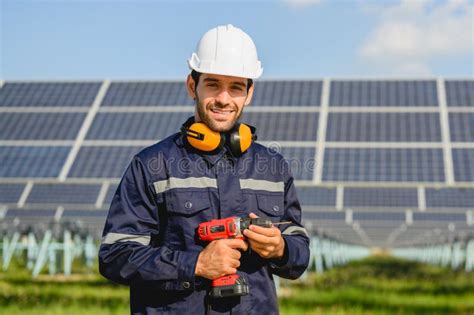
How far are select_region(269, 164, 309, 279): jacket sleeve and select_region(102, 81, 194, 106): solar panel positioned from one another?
1632 cm

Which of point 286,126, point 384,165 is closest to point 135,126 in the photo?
point 286,126

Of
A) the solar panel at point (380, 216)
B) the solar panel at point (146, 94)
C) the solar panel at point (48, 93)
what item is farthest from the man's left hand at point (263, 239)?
the solar panel at point (380, 216)

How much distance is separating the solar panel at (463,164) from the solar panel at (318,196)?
6.51m

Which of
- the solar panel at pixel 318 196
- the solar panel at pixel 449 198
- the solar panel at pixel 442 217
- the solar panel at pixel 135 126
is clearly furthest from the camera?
the solar panel at pixel 442 217

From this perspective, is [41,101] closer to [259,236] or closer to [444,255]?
[444,255]

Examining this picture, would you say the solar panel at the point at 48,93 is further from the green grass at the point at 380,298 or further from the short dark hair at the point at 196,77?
the short dark hair at the point at 196,77

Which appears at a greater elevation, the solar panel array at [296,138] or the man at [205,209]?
the solar panel array at [296,138]

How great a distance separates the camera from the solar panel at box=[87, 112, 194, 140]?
58.6 ft

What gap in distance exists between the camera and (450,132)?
1703 cm

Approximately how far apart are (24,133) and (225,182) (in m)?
15.5

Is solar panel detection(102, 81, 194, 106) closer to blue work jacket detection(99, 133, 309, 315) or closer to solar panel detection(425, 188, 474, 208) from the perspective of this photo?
solar panel detection(425, 188, 474, 208)

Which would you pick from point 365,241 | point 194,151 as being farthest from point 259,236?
point 365,241

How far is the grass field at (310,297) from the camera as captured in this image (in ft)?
29.5

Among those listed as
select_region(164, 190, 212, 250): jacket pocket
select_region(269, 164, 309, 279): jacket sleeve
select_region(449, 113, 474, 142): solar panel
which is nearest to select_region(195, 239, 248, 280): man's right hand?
select_region(164, 190, 212, 250): jacket pocket
